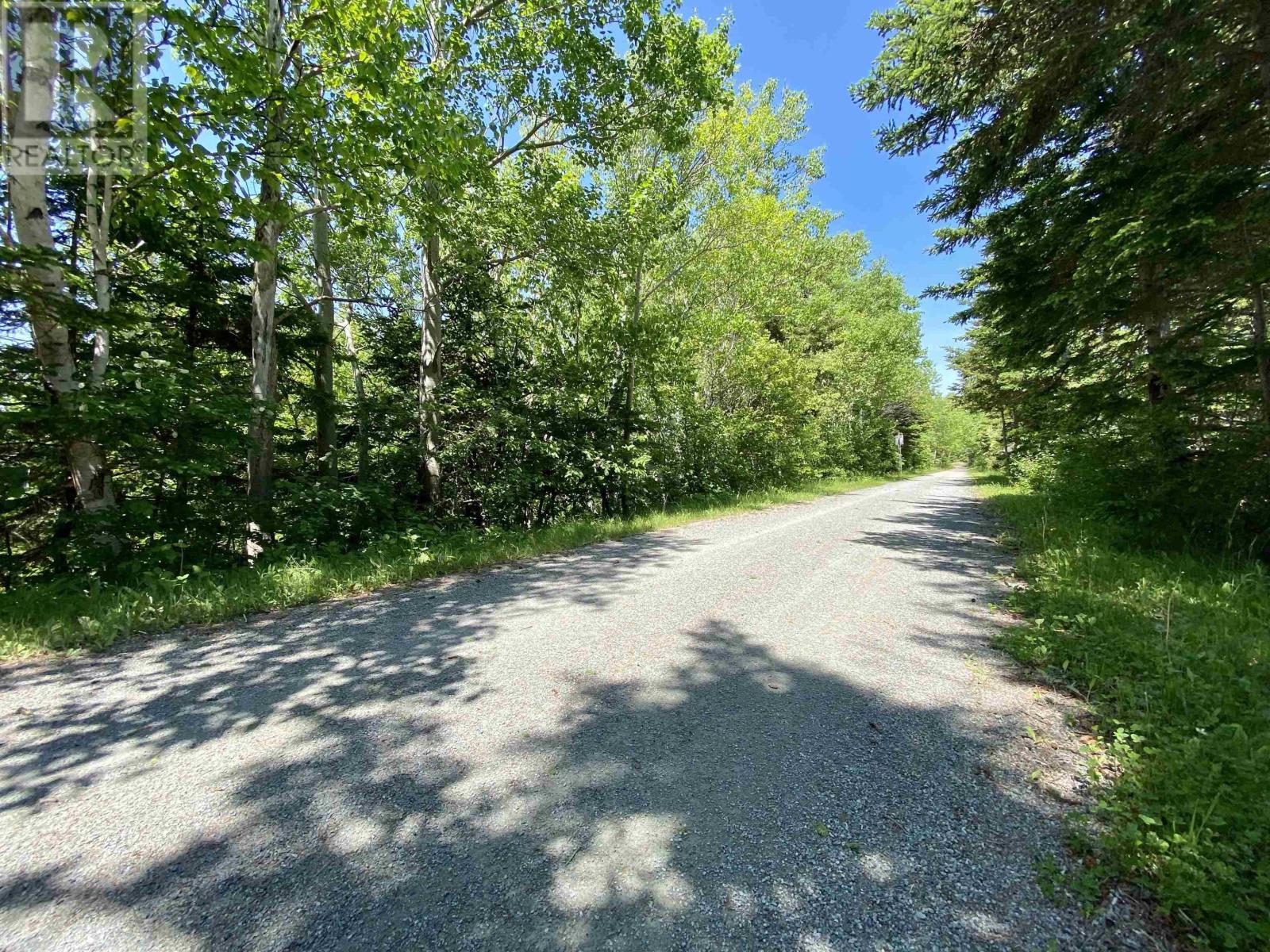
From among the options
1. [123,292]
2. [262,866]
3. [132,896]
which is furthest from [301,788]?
[123,292]

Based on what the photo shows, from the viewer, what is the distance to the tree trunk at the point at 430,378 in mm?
8016

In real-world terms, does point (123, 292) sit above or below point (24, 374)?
above

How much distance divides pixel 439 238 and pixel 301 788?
8614mm

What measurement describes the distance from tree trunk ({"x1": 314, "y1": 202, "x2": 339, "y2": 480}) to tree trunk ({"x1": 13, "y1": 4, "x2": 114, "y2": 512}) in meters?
2.98

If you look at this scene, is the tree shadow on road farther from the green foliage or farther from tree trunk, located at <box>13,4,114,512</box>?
the green foliage

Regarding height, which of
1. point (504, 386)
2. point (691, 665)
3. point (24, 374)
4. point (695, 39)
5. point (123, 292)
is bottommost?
point (691, 665)

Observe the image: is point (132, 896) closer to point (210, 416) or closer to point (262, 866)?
point (262, 866)

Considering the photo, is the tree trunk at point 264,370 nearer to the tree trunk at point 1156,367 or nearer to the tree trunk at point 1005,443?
the tree trunk at point 1156,367

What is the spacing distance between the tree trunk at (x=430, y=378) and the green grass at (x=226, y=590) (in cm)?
156

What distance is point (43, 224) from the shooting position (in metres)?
4.50

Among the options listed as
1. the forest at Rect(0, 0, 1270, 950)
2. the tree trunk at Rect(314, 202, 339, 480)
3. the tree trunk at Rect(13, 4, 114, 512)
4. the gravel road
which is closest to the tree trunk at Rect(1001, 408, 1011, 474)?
the forest at Rect(0, 0, 1270, 950)

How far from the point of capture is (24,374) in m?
4.54

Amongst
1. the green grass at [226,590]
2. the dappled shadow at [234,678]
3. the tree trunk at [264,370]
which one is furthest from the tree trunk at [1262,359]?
the tree trunk at [264,370]

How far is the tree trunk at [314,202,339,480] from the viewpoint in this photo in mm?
7852
